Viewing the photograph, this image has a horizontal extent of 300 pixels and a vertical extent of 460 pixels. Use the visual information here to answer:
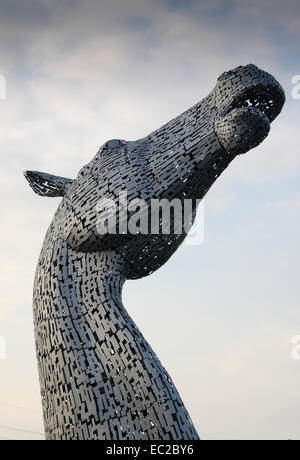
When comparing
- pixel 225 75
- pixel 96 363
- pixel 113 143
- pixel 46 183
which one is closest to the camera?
pixel 96 363

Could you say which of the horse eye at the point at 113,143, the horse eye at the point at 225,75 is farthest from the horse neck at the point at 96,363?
the horse eye at the point at 225,75

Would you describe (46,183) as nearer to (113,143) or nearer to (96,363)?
(113,143)

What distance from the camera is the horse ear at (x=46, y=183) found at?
25.4 ft

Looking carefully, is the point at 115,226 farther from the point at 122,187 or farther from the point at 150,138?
the point at 150,138

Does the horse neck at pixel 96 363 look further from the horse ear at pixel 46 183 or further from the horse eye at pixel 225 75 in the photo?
the horse eye at pixel 225 75

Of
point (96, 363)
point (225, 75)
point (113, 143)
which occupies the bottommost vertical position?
point (96, 363)

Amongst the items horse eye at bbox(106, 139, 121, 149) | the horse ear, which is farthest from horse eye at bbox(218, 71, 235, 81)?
the horse ear

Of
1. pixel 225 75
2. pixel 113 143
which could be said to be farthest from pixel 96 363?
pixel 225 75

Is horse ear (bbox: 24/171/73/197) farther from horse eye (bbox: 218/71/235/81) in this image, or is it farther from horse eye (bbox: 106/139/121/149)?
horse eye (bbox: 218/71/235/81)

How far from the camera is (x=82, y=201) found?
7.04 meters

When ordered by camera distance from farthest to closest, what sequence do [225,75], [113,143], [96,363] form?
[113,143]
[225,75]
[96,363]

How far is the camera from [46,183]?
7.87 m

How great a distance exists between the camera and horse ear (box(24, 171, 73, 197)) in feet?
25.4
